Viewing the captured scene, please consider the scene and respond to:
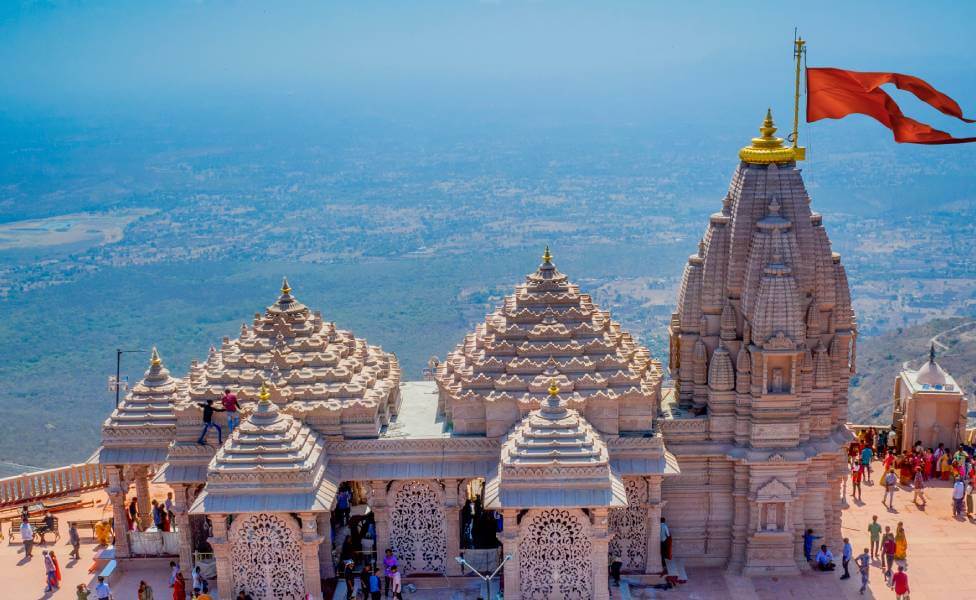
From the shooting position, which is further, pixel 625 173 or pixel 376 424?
pixel 625 173

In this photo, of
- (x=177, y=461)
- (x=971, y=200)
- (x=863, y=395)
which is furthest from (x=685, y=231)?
(x=177, y=461)

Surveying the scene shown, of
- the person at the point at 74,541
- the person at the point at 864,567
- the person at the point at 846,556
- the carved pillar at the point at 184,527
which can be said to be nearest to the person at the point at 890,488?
the person at the point at 846,556

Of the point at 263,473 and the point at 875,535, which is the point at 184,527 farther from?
the point at 875,535

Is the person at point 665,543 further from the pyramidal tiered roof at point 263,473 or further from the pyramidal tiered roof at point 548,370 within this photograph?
the pyramidal tiered roof at point 263,473

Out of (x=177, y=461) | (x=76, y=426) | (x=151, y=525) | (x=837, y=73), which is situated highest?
(x=837, y=73)

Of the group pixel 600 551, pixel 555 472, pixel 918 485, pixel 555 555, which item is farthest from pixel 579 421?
pixel 918 485

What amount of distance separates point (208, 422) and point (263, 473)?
9.38 feet

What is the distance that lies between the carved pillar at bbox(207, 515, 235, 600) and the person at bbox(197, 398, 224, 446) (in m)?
2.42

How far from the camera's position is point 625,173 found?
620ft

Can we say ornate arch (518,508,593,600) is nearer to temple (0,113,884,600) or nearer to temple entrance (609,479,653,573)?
temple (0,113,884,600)

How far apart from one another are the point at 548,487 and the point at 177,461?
8.00 meters

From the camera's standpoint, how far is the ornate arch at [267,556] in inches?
863

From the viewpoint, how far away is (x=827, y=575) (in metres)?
24.4

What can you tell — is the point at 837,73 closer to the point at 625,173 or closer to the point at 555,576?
the point at 555,576
